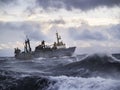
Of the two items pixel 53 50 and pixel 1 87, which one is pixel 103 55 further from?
pixel 53 50

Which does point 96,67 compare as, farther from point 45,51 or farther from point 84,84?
point 45,51

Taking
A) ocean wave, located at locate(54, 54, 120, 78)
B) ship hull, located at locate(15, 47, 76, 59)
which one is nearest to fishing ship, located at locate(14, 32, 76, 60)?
ship hull, located at locate(15, 47, 76, 59)

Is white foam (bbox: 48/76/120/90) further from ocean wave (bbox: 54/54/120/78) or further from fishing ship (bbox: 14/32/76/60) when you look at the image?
fishing ship (bbox: 14/32/76/60)

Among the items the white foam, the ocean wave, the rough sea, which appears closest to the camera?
the white foam

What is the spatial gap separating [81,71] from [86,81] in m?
8.04

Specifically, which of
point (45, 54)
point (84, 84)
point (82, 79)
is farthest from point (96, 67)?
point (45, 54)

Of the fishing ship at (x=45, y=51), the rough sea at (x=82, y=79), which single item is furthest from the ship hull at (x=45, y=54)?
the rough sea at (x=82, y=79)

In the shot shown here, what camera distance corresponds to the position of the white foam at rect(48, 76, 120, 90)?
16203 millimetres

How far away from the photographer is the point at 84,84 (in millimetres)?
17391

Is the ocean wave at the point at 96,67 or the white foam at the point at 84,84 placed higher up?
the ocean wave at the point at 96,67

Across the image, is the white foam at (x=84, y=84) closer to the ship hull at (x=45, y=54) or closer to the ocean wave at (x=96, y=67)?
the ocean wave at (x=96, y=67)

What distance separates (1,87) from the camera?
20.9 m

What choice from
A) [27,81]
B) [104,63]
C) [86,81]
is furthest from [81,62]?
[86,81]

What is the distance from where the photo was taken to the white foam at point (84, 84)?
1620 centimetres
